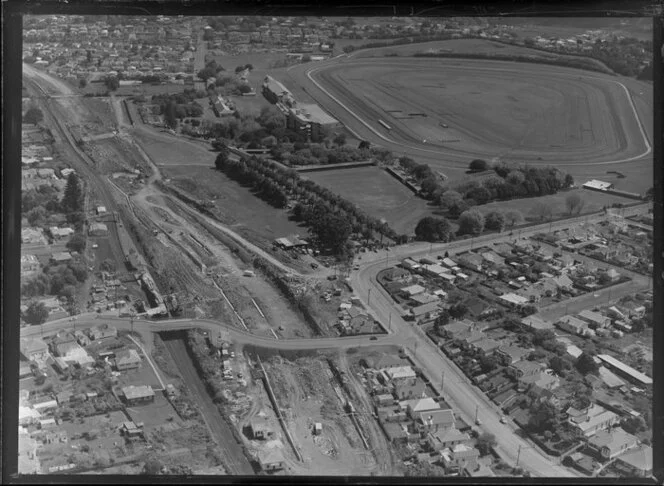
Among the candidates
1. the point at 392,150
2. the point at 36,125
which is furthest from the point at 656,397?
the point at 36,125

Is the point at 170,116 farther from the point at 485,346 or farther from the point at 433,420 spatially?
the point at 433,420

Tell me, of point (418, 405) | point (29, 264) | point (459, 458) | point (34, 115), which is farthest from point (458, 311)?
point (34, 115)

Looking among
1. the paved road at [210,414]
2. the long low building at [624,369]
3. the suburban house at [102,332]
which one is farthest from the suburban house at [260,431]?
the long low building at [624,369]

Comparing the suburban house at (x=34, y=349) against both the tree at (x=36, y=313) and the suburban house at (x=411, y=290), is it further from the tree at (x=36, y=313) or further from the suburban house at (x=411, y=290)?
the suburban house at (x=411, y=290)

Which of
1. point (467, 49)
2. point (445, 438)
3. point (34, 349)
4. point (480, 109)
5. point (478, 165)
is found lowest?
point (445, 438)

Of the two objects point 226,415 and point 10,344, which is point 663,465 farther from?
point 10,344

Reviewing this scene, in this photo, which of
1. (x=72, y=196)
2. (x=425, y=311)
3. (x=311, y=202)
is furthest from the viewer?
(x=311, y=202)

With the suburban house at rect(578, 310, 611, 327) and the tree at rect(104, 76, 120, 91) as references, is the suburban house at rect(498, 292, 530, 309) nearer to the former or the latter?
the suburban house at rect(578, 310, 611, 327)
